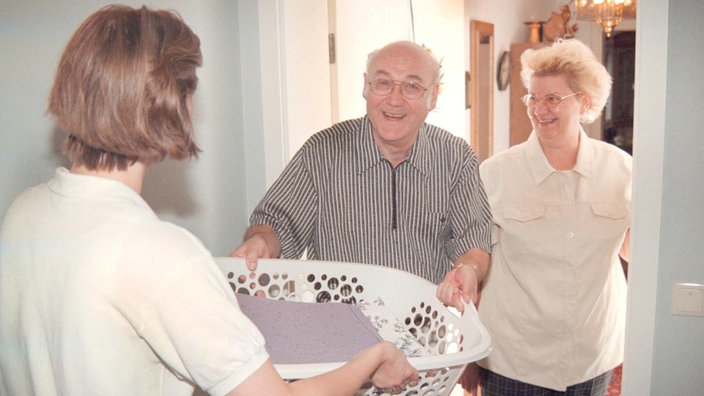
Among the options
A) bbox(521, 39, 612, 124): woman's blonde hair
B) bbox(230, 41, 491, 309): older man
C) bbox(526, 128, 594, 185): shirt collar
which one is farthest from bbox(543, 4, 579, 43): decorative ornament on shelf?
bbox(230, 41, 491, 309): older man

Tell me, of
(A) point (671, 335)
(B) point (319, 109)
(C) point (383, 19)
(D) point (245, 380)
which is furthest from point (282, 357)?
(C) point (383, 19)

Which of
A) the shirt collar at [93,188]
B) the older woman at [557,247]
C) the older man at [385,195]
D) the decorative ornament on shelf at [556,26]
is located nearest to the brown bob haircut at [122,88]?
the shirt collar at [93,188]

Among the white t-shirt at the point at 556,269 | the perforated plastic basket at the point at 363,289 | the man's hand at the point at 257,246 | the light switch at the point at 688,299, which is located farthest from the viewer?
the white t-shirt at the point at 556,269

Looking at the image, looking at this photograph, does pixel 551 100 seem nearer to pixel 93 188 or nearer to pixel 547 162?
pixel 547 162

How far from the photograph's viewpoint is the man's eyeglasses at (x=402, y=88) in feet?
5.49

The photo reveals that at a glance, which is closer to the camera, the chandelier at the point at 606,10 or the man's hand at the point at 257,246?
the man's hand at the point at 257,246

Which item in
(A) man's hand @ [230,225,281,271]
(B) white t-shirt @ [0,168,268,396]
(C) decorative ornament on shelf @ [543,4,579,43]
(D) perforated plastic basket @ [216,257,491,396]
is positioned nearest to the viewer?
(B) white t-shirt @ [0,168,268,396]

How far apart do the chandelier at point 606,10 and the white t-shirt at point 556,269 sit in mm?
2732

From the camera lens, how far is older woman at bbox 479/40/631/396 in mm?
1920

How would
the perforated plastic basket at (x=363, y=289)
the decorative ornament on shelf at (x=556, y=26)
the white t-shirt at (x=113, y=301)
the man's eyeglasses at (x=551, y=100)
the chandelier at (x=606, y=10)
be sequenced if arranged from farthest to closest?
the decorative ornament on shelf at (x=556, y=26) → the chandelier at (x=606, y=10) → the man's eyeglasses at (x=551, y=100) → the perforated plastic basket at (x=363, y=289) → the white t-shirt at (x=113, y=301)

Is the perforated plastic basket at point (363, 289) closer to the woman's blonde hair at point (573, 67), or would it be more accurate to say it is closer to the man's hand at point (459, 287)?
the man's hand at point (459, 287)

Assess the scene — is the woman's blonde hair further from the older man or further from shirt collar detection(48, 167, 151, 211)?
shirt collar detection(48, 167, 151, 211)

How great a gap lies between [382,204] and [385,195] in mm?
24

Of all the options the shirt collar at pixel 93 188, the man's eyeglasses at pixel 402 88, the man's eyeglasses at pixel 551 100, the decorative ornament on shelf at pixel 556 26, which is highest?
the decorative ornament on shelf at pixel 556 26
